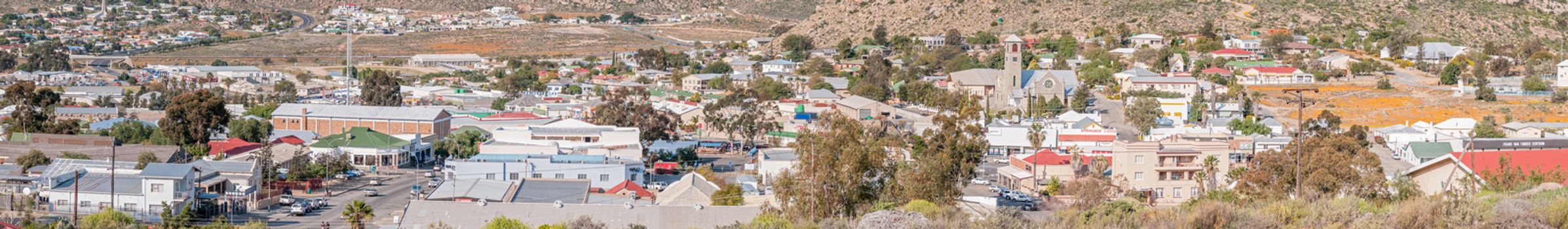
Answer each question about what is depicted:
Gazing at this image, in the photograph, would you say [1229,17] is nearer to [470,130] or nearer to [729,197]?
[470,130]

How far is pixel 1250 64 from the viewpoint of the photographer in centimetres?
5962

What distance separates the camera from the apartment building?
103 feet

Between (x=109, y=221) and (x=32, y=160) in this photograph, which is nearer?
(x=109, y=221)

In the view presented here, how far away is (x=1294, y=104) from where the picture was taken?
174ft

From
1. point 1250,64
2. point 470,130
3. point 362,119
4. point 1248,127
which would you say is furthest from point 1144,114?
point 362,119

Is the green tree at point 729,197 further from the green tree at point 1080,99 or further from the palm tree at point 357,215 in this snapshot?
the green tree at point 1080,99

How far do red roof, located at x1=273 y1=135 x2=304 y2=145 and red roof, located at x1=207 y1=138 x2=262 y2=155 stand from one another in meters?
0.68

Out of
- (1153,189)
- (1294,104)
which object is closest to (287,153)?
(1153,189)

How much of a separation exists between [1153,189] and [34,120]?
85.9ft

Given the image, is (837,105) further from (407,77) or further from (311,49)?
(311,49)

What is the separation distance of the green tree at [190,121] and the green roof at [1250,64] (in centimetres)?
3343

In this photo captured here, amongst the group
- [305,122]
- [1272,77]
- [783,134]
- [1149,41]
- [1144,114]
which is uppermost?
[1149,41]

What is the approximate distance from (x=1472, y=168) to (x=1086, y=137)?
63.9 feet

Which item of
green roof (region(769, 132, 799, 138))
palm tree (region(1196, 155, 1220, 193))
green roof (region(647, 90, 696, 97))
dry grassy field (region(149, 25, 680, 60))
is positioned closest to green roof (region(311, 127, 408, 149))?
green roof (region(769, 132, 799, 138))
